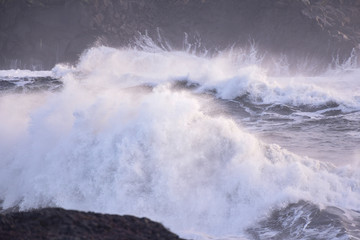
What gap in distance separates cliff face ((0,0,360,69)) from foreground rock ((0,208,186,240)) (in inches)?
1105

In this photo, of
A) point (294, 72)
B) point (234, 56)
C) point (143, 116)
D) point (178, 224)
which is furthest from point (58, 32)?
point (178, 224)

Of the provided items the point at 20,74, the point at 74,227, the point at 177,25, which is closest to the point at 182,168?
the point at 74,227

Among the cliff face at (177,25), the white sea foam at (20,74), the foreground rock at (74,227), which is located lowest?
the foreground rock at (74,227)

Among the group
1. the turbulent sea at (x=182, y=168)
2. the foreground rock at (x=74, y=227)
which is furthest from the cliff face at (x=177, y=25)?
the foreground rock at (x=74, y=227)

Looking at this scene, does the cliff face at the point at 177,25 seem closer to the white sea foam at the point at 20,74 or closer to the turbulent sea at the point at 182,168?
the white sea foam at the point at 20,74

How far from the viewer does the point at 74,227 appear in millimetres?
3340

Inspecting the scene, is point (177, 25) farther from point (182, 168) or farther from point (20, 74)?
point (182, 168)

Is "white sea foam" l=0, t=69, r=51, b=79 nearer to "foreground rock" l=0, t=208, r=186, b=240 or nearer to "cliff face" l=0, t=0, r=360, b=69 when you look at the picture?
"cliff face" l=0, t=0, r=360, b=69

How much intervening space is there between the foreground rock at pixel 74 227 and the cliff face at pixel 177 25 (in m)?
28.1

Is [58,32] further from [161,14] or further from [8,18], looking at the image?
[161,14]

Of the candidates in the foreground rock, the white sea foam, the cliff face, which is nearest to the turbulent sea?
the foreground rock

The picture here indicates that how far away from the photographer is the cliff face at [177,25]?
1216 inches

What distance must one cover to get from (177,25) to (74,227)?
3131 cm

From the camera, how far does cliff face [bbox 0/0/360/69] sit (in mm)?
30875
